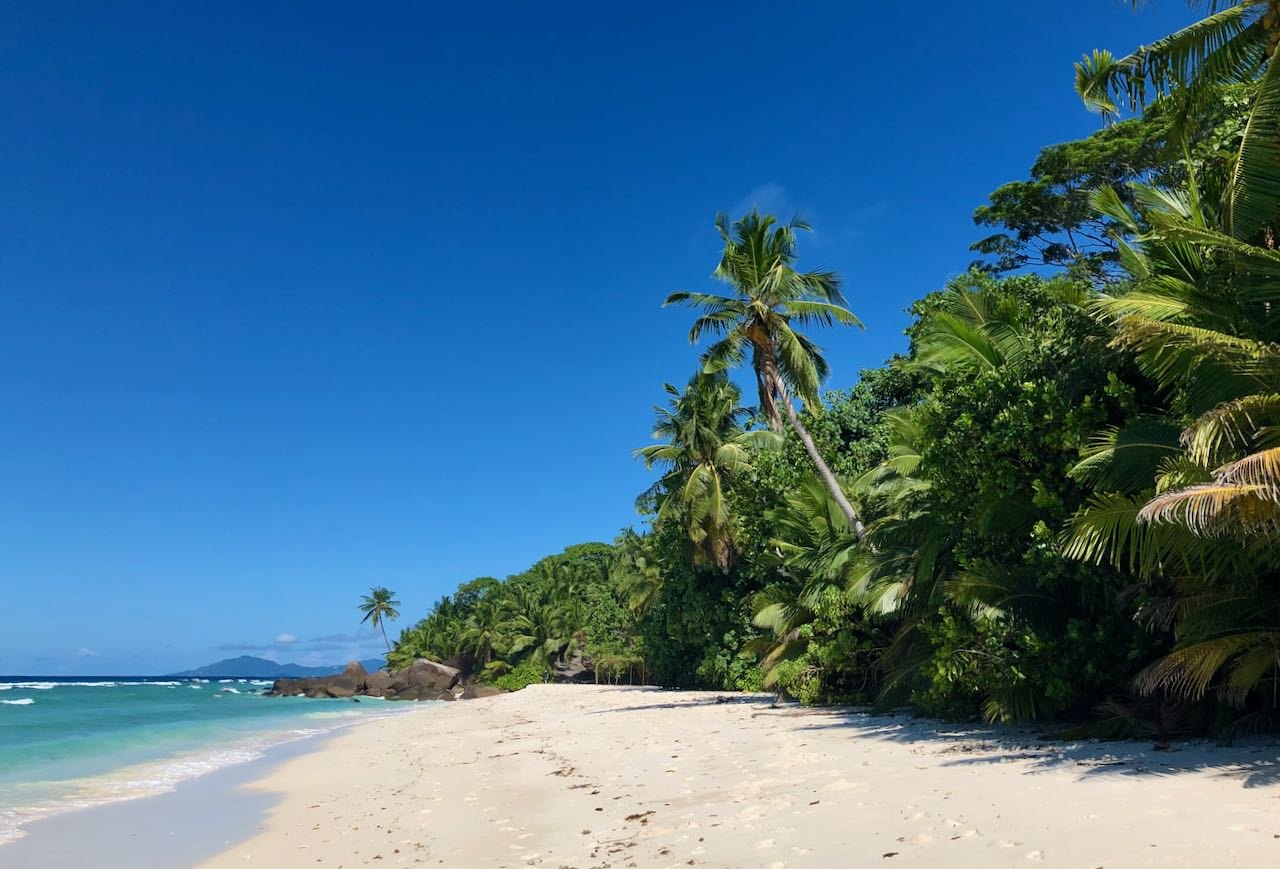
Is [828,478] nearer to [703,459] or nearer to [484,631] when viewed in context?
[703,459]

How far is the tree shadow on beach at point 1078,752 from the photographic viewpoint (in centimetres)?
628

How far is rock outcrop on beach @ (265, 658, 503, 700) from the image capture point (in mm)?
59513

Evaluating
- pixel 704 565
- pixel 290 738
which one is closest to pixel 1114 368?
pixel 704 565

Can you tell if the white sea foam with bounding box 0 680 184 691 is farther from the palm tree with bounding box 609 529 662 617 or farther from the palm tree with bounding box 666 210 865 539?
the palm tree with bounding box 666 210 865 539

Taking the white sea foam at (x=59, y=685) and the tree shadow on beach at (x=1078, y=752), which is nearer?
the tree shadow on beach at (x=1078, y=752)

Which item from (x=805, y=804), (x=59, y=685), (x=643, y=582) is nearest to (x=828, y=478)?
(x=805, y=804)

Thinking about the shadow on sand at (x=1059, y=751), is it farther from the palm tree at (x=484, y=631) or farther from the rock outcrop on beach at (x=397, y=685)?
the palm tree at (x=484, y=631)

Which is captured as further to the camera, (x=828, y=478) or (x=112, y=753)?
(x=112, y=753)

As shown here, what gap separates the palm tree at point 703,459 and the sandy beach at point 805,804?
12.1 metres

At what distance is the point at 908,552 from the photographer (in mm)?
13180

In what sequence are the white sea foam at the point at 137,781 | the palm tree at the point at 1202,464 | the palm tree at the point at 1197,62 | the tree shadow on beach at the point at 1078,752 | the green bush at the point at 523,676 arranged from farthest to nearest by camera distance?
the green bush at the point at 523,676 → the white sea foam at the point at 137,781 → the palm tree at the point at 1197,62 → the tree shadow on beach at the point at 1078,752 → the palm tree at the point at 1202,464

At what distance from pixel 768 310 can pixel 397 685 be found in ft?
194

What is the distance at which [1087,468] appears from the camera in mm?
7598

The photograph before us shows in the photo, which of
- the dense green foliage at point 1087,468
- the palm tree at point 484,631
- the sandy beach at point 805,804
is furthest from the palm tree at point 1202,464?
the palm tree at point 484,631
